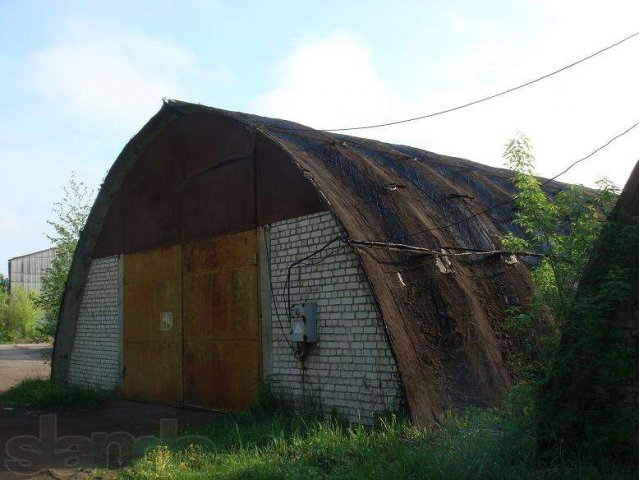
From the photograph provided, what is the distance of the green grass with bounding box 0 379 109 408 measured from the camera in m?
12.5

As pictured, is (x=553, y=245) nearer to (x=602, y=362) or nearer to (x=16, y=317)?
(x=602, y=362)

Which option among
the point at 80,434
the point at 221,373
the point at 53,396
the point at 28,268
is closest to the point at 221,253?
the point at 221,373

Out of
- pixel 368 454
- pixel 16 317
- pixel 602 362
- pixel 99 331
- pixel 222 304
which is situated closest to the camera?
pixel 602 362

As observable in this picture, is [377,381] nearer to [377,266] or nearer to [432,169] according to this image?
[377,266]

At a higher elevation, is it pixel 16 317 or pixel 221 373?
→ pixel 16 317

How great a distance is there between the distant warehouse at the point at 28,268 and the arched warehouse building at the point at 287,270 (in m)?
36.5

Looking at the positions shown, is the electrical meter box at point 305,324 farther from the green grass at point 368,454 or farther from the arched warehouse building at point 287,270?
the green grass at point 368,454

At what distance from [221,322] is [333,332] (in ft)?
8.80

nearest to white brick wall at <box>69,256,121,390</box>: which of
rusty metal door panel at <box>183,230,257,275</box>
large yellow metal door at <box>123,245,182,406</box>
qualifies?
large yellow metal door at <box>123,245,182,406</box>

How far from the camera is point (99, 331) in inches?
553

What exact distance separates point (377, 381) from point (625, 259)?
347cm

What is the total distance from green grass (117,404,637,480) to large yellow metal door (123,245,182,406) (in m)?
3.57

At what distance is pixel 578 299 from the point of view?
553cm

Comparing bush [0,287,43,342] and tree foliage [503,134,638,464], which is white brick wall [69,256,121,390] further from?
bush [0,287,43,342]
